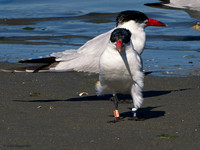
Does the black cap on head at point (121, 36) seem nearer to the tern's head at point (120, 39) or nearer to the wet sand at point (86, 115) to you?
the tern's head at point (120, 39)

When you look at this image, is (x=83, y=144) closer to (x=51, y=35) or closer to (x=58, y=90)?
(x=58, y=90)

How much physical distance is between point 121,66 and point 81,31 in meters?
8.14

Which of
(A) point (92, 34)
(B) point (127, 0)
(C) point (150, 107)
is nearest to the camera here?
(C) point (150, 107)

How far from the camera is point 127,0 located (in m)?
18.8

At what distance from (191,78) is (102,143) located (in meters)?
3.49

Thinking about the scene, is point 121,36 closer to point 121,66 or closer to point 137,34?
point 121,66

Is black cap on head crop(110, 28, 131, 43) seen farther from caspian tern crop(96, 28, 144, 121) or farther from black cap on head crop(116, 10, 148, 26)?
black cap on head crop(116, 10, 148, 26)

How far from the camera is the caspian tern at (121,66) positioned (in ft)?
16.1

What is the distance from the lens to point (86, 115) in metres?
5.22

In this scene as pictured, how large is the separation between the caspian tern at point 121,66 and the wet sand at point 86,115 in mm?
384

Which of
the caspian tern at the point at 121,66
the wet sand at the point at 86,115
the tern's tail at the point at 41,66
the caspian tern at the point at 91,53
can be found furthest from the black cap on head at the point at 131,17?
the caspian tern at the point at 121,66

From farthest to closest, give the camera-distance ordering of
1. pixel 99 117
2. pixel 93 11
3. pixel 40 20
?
pixel 93 11
pixel 40 20
pixel 99 117

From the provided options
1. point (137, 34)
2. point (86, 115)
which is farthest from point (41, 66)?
point (86, 115)

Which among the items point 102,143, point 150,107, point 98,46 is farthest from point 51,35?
point 102,143
